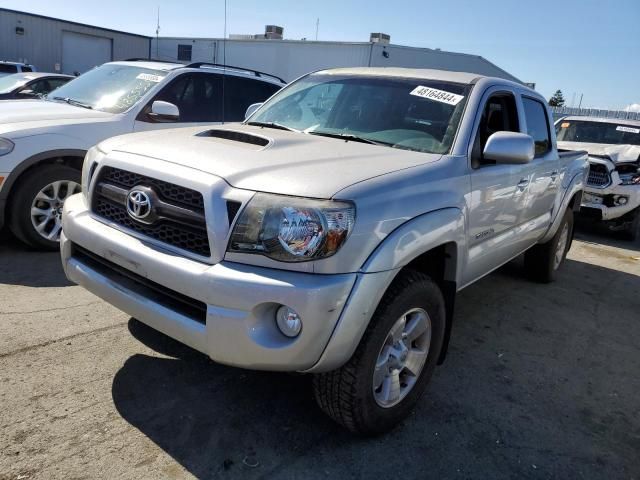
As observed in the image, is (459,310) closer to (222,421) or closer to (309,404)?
(309,404)

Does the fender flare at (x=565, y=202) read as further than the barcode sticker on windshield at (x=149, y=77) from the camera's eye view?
No

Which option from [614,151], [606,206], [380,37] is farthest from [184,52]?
[606,206]

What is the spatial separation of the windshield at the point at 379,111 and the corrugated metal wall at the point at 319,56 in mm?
18821

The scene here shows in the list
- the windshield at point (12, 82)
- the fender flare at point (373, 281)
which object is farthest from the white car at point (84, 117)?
the windshield at point (12, 82)

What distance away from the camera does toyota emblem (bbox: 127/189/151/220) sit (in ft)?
8.23

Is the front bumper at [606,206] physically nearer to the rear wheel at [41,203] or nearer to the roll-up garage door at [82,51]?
the rear wheel at [41,203]

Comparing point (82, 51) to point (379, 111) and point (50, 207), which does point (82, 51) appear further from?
point (379, 111)

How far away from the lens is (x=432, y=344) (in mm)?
2879

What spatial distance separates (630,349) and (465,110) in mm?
2403

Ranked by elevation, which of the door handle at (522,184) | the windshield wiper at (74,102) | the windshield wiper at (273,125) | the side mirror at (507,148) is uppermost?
the side mirror at (507,148)

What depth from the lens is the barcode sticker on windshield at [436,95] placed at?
3.39 metres

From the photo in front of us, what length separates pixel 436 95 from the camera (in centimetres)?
345

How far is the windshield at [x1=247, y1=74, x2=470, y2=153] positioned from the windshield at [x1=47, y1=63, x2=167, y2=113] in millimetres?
2126

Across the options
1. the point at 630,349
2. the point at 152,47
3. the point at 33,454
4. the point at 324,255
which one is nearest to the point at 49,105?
the point at 33,454
